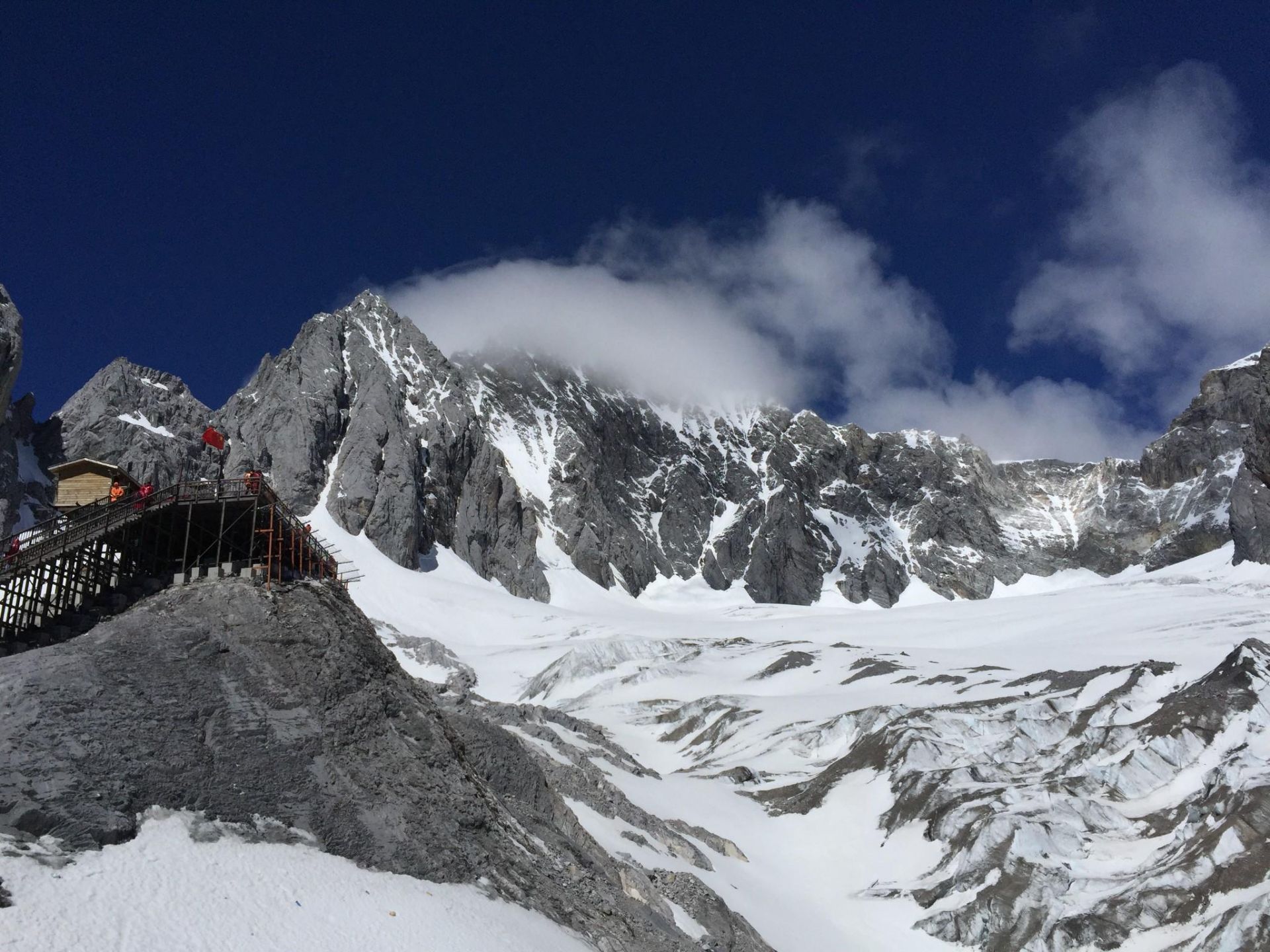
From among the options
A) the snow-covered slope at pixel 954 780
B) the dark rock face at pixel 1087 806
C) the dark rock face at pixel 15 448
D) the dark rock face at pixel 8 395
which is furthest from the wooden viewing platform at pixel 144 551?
the dark rock face at pixel 8 395

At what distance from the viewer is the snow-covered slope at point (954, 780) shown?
126ft

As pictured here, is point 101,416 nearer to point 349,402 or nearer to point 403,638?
point 349,402

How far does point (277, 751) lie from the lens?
21.8 m

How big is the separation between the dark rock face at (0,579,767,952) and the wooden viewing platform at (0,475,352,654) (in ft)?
10.2

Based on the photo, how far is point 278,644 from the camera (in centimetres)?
2458

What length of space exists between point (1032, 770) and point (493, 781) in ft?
123

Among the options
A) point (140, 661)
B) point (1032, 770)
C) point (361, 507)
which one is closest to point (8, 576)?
point (140, 661)

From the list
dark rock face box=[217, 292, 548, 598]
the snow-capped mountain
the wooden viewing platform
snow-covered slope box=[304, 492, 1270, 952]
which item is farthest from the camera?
dark rock face box=[217, 292, 548, 598]

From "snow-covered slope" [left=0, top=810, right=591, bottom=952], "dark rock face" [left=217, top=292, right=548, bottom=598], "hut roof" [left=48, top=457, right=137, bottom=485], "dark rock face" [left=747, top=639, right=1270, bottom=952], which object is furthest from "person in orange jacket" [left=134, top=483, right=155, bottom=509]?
→ "dark rock face" [left=217, top=292, right=548, bottom=598]

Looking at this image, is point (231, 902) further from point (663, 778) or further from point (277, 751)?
point (663, 778)

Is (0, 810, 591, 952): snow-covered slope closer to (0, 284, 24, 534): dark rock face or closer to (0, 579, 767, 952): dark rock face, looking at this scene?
(0, 579, 767, 952): dark rock face

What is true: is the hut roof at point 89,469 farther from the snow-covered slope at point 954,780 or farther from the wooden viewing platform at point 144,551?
the snow-covered slope at point 954,780

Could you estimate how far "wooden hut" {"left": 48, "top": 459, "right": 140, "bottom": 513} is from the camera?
111ft

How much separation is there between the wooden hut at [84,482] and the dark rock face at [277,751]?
901 centimetres
